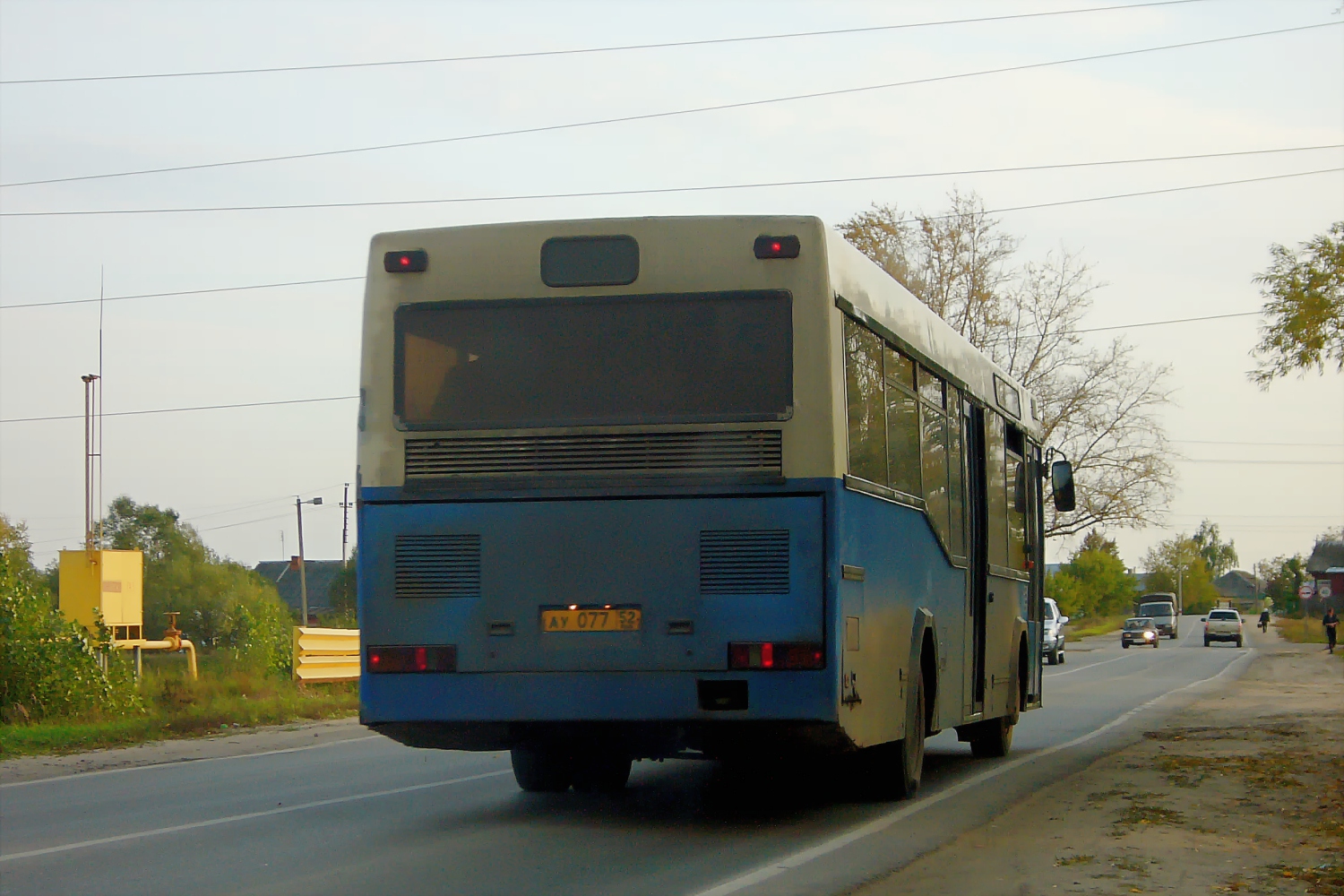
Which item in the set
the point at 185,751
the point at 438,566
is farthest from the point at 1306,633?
the point at 438,566

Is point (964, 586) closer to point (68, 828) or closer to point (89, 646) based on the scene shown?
point (68, 828)

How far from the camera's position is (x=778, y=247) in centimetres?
973

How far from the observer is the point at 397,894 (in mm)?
7832

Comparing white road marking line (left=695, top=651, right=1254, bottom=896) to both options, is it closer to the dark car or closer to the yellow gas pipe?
the yellow gas pipe

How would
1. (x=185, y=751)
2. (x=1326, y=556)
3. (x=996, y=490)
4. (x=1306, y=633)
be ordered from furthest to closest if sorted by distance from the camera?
(x=1326, y=556), (x=1306, y=633), (x=185, y=751), (x=996, y=490)

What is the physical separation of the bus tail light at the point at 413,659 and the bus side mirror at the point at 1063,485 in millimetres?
8385

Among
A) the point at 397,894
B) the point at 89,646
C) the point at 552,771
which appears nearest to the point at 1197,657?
the point at 89,646

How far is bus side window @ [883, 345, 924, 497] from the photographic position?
1107 centimetres

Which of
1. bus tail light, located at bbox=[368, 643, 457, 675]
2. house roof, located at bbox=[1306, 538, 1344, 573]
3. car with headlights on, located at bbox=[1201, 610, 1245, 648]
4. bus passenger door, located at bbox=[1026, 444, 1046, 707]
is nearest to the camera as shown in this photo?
bus tail light, located at bbox=[368, 643, 457, 675]

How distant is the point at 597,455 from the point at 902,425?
264cm

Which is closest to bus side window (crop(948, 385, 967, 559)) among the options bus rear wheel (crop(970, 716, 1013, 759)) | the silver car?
bus rear wheel (crop(970, 716, 1013, 759))

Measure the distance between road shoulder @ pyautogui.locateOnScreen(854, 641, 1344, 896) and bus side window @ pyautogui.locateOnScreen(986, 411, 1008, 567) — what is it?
6.87ft

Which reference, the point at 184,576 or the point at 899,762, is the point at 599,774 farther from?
the point at 184,576

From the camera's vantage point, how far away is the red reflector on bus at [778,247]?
383 inches
